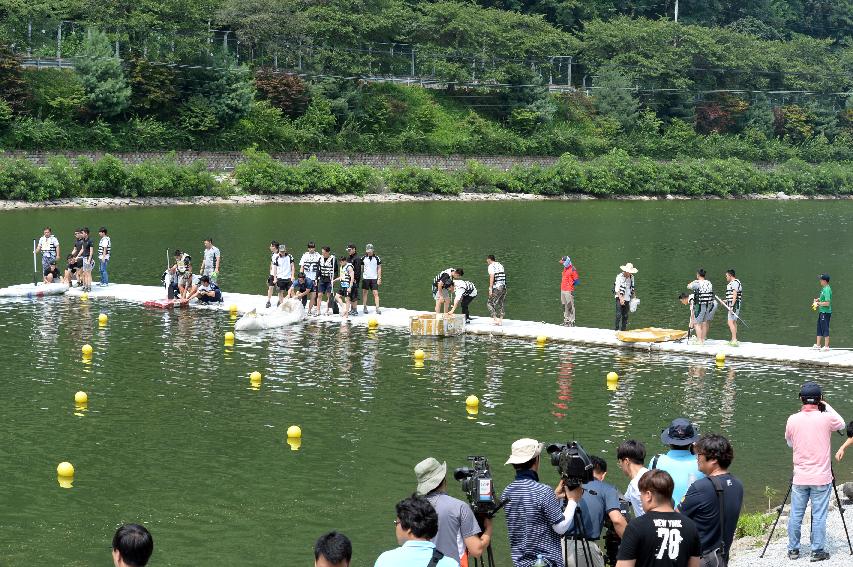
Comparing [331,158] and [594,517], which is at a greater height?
[331,158]

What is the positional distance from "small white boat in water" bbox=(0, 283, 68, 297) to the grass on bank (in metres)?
31.8

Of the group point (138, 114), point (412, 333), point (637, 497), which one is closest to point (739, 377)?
point (412, 333)

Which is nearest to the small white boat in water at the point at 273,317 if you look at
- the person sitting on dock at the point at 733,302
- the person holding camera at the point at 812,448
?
the person sitting on dock at the point at 733,302

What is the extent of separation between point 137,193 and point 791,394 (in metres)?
54.8

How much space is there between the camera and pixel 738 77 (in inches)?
4958

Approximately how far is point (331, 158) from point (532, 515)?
81966 mm

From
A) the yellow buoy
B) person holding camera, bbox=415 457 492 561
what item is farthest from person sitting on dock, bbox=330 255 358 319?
person holding camera, bbox=415 457 492 561

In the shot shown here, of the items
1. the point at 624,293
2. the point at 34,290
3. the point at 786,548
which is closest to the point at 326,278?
the point at 624,293

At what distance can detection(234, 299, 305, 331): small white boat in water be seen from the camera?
3162 centimetres

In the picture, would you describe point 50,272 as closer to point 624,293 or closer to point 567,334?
point 567,334

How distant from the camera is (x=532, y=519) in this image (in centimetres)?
1102

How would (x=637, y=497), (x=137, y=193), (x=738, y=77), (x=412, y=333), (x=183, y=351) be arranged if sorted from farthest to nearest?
(x=738, y=77)
(x=137, y=193)
(x=412, y=333)
(x=183, y=351)
(x=637, y=497)

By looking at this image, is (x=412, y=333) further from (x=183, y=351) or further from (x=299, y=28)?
(x=299, y=28)

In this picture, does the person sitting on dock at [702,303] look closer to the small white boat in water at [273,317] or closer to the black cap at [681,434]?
the small white boat in water at [273,317]
